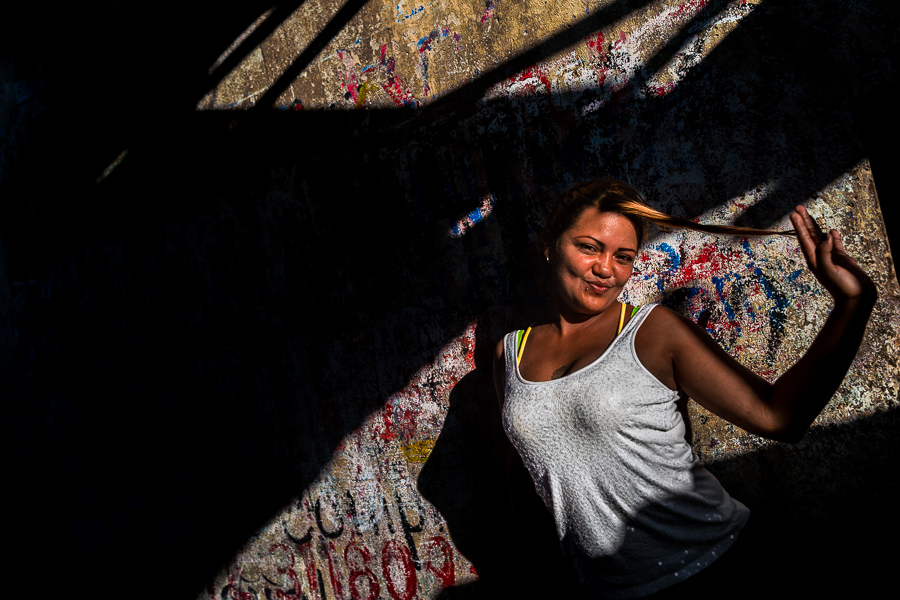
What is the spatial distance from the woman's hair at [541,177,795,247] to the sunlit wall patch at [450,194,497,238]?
61cm

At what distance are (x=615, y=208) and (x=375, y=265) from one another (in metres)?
1.48

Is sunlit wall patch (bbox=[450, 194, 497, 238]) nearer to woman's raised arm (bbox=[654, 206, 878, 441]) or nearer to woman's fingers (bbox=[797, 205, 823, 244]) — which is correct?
woman's raised arm (bbox=[654, 206, 878, 441])

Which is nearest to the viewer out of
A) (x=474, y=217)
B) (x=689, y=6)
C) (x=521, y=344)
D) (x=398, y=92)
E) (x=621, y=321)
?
(x=621, y=321)

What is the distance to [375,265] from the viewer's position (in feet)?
9.35

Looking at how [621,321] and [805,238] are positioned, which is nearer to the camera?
[805,238]

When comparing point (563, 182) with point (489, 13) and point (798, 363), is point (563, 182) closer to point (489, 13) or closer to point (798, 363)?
point (489, 13)

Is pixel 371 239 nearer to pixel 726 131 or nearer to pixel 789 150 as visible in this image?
pixel 726 131

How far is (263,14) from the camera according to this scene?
335 cm

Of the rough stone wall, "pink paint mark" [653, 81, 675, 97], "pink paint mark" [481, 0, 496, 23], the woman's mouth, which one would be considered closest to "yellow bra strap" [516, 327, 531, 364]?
the woman's mouth

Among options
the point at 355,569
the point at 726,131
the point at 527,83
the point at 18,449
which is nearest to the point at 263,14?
the point at 527,83

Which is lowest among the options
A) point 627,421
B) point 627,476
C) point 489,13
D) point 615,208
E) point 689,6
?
point 627,476

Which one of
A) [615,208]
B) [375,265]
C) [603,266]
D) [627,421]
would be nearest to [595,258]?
[603,266]

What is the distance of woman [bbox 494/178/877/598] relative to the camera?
5.14 ft

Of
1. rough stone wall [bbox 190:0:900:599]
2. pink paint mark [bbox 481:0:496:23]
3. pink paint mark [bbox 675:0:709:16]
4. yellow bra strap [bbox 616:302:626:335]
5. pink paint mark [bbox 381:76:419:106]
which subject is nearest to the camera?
yellow bra strap [bbox 616:302:626:335]
